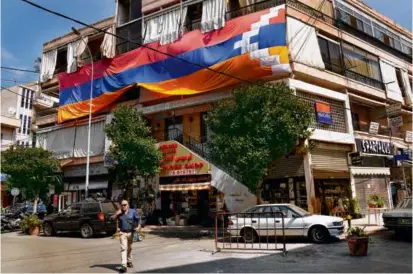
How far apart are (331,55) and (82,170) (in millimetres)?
19545

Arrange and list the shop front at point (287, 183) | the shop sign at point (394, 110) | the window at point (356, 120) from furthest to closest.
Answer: the window at point (356, 120) < the shop sign at point (394, 110) < the shop front at point (287, 183)

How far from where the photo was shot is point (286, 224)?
13227mm

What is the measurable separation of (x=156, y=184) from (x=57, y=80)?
15170 millimetres

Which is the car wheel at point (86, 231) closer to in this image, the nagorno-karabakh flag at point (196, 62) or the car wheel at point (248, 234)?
the car wheel at point (248, 234)

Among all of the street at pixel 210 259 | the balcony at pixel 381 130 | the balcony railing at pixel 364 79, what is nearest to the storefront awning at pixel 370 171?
the balcony at pixel 381 130

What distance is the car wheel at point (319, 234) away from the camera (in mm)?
Answer: 12688

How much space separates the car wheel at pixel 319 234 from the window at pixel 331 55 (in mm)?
12215

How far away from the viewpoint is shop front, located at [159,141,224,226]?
19.9m

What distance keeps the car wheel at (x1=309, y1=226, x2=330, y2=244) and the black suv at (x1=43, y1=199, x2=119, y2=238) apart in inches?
370

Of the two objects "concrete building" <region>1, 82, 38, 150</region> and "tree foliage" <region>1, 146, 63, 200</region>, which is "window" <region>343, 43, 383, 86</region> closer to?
"tree foliage" <region>1, 146, 63, 200</region>

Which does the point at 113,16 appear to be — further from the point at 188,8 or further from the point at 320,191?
the point at 320,191

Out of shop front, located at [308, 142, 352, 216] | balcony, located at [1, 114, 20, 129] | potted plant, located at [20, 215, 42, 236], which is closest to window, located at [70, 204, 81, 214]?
potted plant, located at [20, 215, 42, 236]

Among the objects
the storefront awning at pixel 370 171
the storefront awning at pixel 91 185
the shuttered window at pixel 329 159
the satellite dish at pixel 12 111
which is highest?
the satellite dish at pixel 12 111

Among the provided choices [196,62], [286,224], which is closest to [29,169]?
[196,62]
